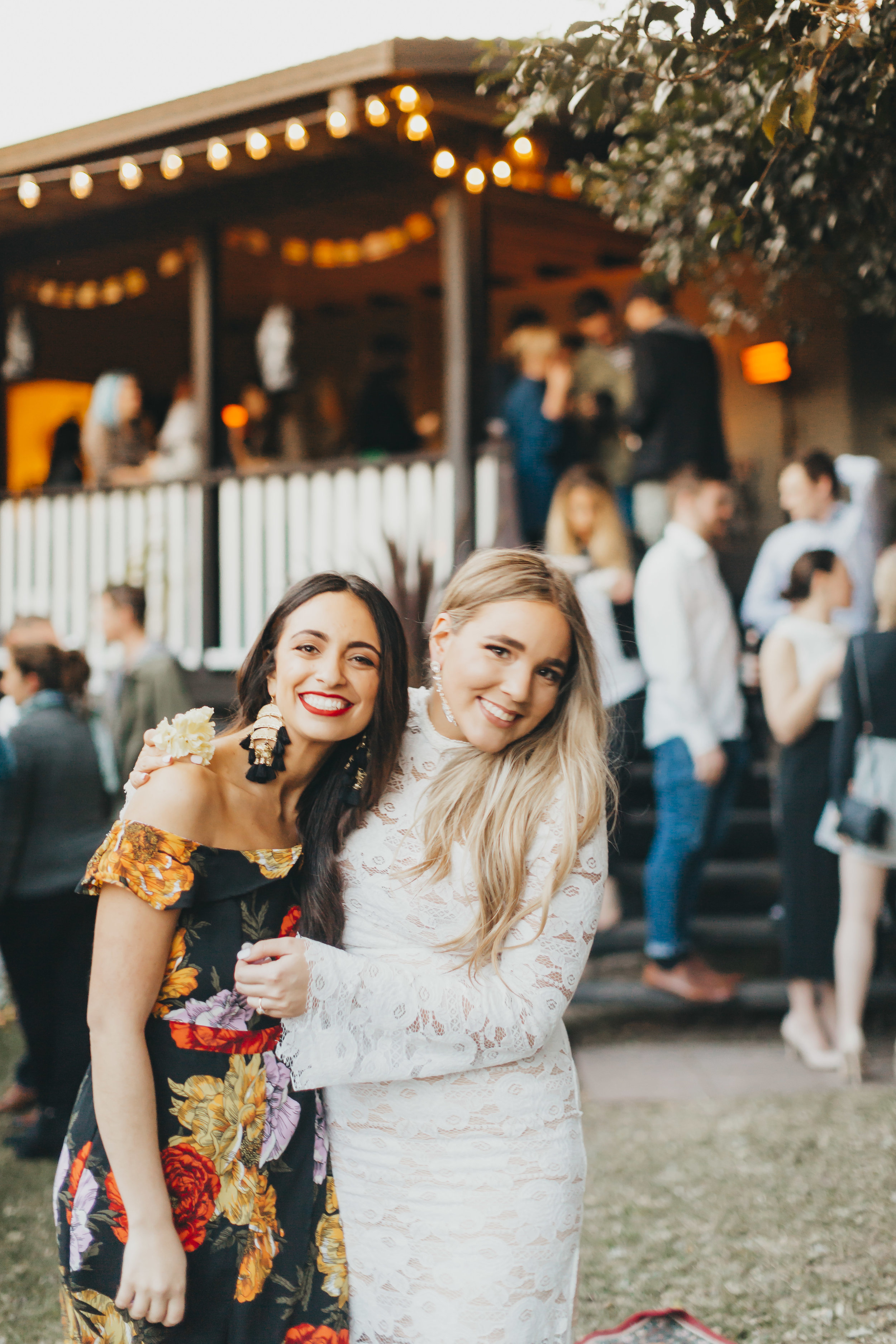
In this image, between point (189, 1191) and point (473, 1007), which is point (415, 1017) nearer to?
point (473, 1007)

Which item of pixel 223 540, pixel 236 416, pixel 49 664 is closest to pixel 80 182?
pixel 223 540

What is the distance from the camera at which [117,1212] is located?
68.8 inches

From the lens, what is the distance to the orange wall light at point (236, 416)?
10008 mm

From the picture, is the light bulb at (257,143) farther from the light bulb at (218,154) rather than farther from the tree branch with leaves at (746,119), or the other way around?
the tree branch with leaves at (746,119)

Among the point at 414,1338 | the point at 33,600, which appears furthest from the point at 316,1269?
the point at 33,600

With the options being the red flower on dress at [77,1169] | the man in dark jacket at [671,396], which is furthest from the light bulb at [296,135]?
the red flower on dress at [77,1169]

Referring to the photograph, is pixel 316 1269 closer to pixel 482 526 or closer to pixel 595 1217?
pixel 595 1217

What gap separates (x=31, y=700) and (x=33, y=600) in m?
3.36

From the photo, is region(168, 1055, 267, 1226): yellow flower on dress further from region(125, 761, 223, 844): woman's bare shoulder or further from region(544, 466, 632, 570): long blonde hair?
region(544, 466, 632, 570): long blonde hair

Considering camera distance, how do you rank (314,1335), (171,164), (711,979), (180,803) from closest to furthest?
(180,803) < (314,1335) < (711,979) < (171,164)

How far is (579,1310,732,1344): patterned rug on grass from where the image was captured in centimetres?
272

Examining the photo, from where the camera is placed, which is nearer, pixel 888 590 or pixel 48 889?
pixel 48 889

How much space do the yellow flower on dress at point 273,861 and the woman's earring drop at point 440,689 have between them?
0.35 meters

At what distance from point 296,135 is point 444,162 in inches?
28.8
